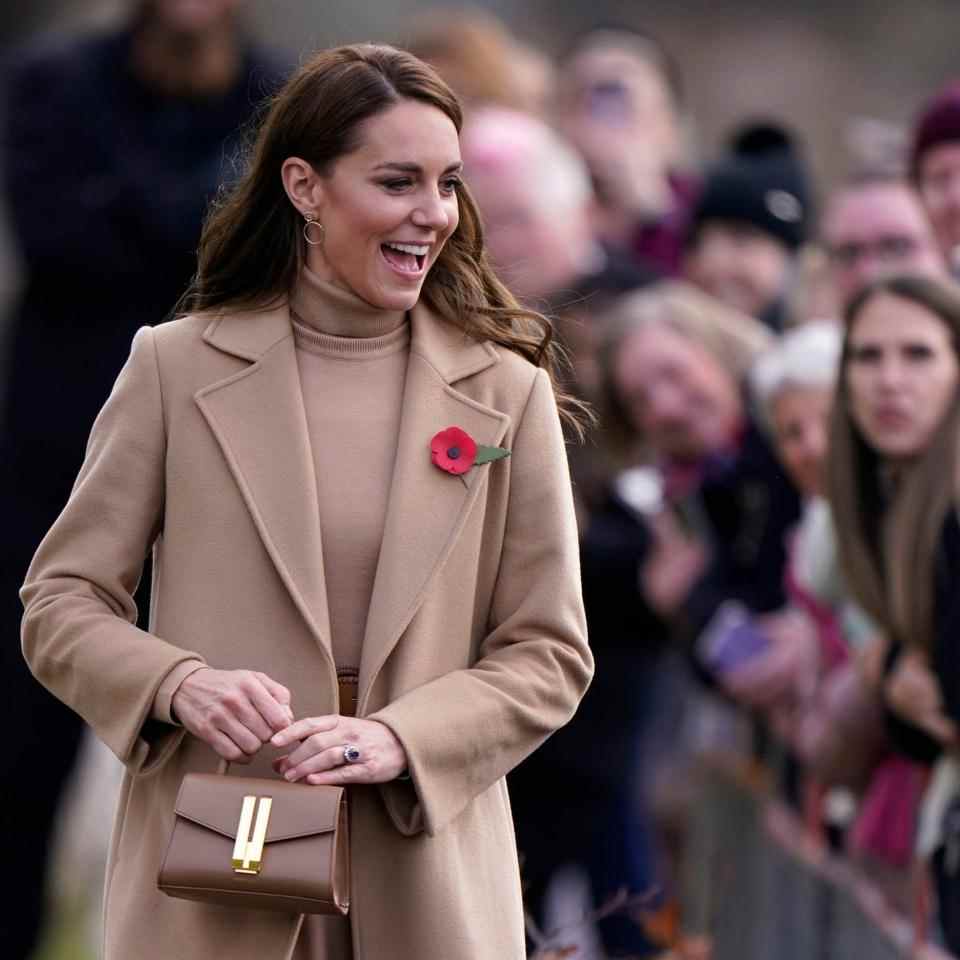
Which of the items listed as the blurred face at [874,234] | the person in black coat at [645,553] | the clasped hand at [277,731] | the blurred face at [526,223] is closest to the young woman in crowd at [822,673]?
the person in black coat at [645,553]

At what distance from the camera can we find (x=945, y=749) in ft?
21.1

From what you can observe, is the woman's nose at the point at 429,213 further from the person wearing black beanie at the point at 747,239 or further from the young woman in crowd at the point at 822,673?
the person wearing black beanie at the point at 747,239

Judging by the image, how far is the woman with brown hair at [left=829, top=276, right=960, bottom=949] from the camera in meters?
6.25

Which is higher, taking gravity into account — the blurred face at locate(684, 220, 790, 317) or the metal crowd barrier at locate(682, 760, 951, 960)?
the blurred face at locate(684, 220, 790, 317)

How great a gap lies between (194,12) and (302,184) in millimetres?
3851

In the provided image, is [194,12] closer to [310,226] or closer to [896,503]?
[896,503]

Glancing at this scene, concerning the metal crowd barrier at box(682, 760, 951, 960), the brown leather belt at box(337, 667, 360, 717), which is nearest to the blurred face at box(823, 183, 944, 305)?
the metal crowd barrier at box(682, 760, 951, 960)

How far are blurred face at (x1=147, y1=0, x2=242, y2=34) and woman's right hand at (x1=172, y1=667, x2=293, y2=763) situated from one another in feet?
13.8

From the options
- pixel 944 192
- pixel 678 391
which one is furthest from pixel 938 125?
pixel 678 391

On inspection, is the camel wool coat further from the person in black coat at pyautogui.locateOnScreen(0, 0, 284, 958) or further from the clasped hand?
the person in black coat at pyautogui.locateOnScreen(0, 0, 284, 958)

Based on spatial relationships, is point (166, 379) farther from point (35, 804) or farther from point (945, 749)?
point (35, 804)

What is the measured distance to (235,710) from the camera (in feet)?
13.4

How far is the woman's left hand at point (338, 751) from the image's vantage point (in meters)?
4.07

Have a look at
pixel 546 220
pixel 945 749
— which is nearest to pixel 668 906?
pixel 945 749
